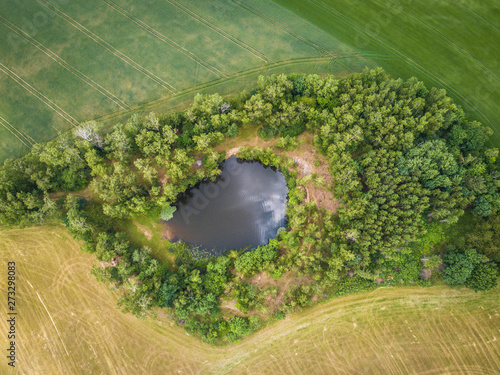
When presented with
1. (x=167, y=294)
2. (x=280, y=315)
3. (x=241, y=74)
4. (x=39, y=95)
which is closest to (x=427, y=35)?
(x=241, y=74)

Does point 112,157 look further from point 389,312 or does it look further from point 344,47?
point 389,312

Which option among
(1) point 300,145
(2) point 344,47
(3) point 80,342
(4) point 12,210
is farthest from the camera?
(2) point 344,47

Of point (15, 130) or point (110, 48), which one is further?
point (110, 48)

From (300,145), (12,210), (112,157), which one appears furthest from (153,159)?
A: (300,145)

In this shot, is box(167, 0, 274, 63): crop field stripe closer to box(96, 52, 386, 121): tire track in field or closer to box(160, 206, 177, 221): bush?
box(96, 52, 386, 121): tire track in field

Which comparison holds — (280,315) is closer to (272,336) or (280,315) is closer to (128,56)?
(272,336)

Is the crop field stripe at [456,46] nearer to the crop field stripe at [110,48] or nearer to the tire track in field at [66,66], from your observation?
the crop field stripe at [110,48]
